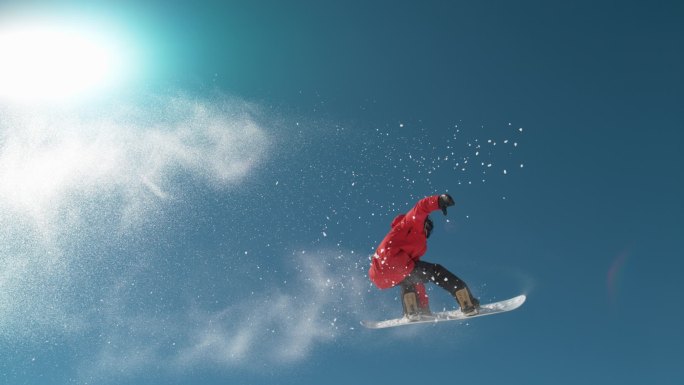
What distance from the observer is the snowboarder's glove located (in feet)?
37.1

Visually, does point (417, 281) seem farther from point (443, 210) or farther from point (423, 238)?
point (443, 210)

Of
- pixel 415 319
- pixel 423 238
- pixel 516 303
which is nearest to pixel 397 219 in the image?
pixel 423 238

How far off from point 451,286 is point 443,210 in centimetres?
248

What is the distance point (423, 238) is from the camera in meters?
12.4

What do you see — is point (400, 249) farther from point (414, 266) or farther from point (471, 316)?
point (471, 316)

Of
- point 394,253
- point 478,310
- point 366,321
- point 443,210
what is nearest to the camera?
point 443,210

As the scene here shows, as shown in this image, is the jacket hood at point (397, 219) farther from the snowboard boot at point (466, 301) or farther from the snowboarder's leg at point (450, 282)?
the snowboard boot at point (466, 301)

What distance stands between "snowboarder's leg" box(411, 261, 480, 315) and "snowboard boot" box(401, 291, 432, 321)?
0.59 metres

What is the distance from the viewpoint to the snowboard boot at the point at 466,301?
508 inches

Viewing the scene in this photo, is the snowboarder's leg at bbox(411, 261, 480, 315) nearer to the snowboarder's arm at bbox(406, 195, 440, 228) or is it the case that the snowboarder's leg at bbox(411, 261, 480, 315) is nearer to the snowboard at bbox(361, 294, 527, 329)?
the snowboard at bbox(361, 294, 527, 329)

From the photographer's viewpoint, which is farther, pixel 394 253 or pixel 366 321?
pixel 366 321

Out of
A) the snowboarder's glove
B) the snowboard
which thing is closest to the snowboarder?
the snowboarder's glove

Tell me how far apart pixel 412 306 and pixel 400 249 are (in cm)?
170

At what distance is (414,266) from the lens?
12.8 metres
